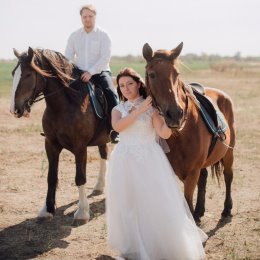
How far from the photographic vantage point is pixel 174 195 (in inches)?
178

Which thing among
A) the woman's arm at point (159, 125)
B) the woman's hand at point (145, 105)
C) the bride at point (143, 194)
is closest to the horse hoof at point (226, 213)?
the bride at point (143, 194)

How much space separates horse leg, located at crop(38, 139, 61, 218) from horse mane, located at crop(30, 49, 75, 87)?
92 cm

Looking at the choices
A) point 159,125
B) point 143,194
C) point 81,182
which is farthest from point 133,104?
point 81,182

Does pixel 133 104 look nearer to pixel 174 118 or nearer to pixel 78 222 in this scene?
pixel 174 118

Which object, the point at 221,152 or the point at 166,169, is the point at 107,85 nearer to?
the point at 221,152

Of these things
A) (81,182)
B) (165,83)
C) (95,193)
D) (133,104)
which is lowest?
(95,193)

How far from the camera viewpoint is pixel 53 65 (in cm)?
586

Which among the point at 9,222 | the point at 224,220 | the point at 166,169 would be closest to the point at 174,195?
the point at 166,169

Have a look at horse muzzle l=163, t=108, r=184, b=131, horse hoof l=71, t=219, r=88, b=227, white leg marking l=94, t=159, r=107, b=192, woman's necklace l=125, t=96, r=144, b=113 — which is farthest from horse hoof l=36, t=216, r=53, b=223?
horse muzzle l=163, t=108, r=184, b=131

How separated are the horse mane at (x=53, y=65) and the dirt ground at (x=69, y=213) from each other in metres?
1.99

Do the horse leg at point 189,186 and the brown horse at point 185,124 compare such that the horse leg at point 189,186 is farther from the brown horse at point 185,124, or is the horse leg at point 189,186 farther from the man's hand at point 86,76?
the man's hand at point 86,76

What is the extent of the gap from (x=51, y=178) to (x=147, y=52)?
271 cm

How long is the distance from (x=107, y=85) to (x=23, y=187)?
2529 millimetres

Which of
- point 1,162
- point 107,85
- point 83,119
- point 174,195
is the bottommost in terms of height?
point 1,162
